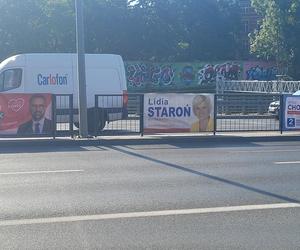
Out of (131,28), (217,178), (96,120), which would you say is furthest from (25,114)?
(131,28)

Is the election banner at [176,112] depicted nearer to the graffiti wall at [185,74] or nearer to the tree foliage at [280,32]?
the tree foliage at [280,32]

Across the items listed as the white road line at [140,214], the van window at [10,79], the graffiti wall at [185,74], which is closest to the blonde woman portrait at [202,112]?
the van window at [10,79]

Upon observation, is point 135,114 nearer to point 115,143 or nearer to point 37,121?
point 115,143

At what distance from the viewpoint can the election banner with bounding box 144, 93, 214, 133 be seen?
17.2 meters

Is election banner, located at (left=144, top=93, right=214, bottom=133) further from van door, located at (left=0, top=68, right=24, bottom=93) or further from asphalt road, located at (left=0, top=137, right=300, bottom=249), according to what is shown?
van door, located at (left=0, top=68, right=24, bottom=93)

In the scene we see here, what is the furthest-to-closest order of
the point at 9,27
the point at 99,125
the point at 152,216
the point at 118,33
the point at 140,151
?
the point at 118,33 < the point at 9,27 < the point at 99,125 < the point at 140,151 < the point at 152,216

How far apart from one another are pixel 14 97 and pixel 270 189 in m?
9.22

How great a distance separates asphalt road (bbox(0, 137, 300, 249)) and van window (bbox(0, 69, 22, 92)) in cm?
640

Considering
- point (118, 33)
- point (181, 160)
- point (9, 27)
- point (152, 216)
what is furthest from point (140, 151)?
point (118, 33)

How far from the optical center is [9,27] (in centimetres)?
5097

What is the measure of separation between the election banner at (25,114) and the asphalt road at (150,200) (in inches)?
90.6

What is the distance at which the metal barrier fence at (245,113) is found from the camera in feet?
59.8

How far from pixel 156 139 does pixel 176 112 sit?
1181mm

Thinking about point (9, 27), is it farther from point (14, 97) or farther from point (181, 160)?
point (181, 160)
